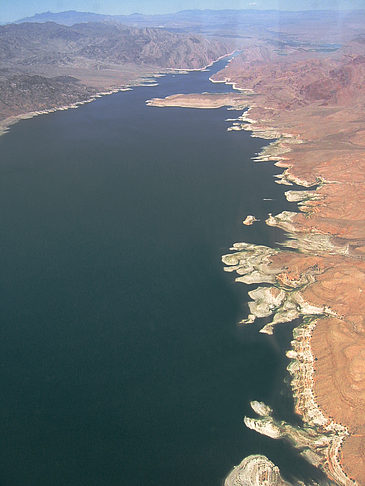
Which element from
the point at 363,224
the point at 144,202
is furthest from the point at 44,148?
the point at 363,224

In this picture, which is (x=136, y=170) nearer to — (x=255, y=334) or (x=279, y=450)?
(x=255, y=334)

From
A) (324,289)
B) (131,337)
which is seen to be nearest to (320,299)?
(324,289)

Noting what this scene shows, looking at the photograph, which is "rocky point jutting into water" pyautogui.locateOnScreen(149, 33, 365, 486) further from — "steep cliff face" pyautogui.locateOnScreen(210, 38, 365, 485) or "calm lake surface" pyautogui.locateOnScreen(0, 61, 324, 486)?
"calm lake surface" pyautogui.locateOnScreen(0, 61, 324, 486)

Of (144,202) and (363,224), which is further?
(144,202)

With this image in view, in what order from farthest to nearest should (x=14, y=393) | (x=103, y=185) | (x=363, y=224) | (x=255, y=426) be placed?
1. (x=103, y=185)
2. (x=363, y=224)
3. (x=14, y=393)
4. (x=255, y=426)

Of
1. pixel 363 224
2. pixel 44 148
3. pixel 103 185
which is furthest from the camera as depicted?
pixel 44 148

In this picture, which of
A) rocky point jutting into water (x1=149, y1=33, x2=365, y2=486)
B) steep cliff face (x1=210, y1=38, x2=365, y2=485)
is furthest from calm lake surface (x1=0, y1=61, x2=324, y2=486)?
steep cliff face (x1=210, y1=38, x2=365, y2=485)

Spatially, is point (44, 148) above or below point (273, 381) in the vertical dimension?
above

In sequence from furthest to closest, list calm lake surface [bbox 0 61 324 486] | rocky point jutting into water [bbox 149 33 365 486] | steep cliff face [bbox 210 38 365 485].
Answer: steep cliff face [bbox 210 38 365 485] → rocky point jutting into water [bbox 149 33 365 486] → calm lake surface [bbox 0 61 324 486]
